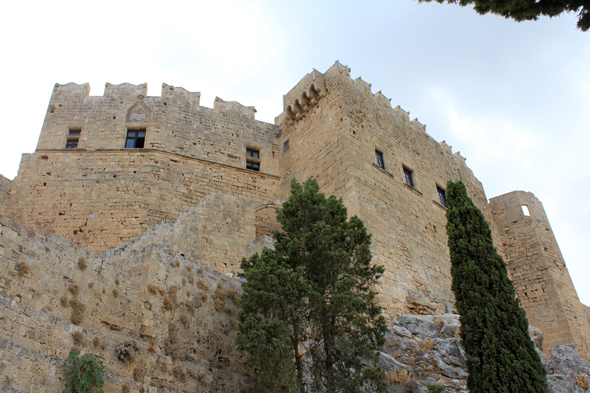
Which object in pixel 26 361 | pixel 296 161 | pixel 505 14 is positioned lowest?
pixel 26 361

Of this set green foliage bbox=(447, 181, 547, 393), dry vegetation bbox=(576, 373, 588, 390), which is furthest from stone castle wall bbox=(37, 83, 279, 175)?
dry vegetation bbox=(576, 373, 588, 390)

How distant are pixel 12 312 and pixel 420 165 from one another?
1380cm

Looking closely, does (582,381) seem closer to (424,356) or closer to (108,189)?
(424,356)

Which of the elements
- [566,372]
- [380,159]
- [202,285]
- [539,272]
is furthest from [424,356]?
[539,272]

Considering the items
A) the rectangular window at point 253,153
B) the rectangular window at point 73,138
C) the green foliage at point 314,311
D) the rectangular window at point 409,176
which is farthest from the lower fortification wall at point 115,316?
the rectangular window at point 73,138

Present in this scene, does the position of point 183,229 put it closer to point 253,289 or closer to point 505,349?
point 253,289

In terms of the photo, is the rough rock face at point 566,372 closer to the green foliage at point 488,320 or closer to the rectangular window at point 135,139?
the green foliage at point 488,320

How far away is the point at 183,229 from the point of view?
14039mm

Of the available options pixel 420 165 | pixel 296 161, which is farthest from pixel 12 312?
pixel 420 165

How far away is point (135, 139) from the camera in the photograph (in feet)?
53.2

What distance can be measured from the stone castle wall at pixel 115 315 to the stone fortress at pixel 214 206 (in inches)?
1.1

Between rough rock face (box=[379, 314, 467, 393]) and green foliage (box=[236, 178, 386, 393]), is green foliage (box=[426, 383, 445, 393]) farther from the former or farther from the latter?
green foliage (box=[236, 178, 386, 393])

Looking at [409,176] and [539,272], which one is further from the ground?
[409,176]

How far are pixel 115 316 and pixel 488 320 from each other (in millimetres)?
5580
